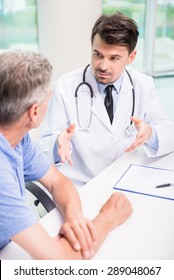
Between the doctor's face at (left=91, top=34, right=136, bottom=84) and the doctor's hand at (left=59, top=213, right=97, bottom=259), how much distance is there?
718 mm

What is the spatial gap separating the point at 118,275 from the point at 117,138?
78 centimetres

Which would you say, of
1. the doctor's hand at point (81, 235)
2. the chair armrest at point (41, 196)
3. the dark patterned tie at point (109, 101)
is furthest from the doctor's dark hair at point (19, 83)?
the dark patterned tie at point (109, 101)

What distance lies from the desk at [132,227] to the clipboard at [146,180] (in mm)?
25

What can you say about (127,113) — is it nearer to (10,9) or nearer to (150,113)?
(150,113)

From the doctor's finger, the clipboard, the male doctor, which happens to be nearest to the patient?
the clipboard

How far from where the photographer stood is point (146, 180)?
1.23m

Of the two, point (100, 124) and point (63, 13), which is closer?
point (100, 124)

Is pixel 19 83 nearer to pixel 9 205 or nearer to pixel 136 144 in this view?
pixel 9 205

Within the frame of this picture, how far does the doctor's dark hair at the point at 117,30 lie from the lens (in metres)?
1.38

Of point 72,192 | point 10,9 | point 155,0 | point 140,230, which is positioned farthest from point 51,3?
point 155,0

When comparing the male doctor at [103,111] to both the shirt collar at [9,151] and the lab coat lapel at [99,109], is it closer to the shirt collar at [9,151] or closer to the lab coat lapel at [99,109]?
the lab coat lapel at [99,109]

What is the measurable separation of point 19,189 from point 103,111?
72 centimetres

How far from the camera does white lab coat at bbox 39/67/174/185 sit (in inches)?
58.9

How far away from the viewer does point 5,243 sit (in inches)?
35.1
